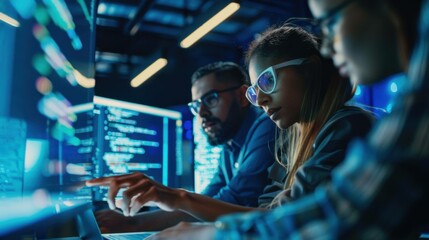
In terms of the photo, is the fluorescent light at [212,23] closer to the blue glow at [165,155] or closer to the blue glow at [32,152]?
the blue glow at [165,155]

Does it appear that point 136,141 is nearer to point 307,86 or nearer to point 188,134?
point 188,134

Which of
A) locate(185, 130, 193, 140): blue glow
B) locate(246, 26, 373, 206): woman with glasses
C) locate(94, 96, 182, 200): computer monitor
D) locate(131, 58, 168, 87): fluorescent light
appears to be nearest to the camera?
locate(246, 26, 373, 206): woman with glasses

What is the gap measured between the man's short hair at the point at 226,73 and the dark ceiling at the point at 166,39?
5.95 ft

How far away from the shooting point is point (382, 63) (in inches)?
15.4

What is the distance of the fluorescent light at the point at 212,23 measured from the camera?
6.94ft

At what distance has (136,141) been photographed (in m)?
1.95

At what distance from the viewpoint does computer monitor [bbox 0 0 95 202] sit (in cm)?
63

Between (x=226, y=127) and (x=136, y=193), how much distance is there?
51.1 inches

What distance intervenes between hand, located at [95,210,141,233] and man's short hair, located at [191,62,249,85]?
3.58ft

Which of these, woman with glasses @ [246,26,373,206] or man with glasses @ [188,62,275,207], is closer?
woman with glasses @ [246,26,373,206]

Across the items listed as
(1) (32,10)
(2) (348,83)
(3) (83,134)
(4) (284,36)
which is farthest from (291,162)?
(1) (32,10)

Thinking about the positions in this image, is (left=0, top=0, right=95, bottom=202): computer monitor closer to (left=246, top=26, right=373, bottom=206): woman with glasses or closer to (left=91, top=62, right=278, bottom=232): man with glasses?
(left=246, top=26, right=373, bottom=206): woman with glasses

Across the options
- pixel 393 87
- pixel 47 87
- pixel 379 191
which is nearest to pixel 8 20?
pixel 47 87

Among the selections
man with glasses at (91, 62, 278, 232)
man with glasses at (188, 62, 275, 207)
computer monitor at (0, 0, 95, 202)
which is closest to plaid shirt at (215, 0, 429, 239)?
computer monitor at (0, 0, 95, 202)
